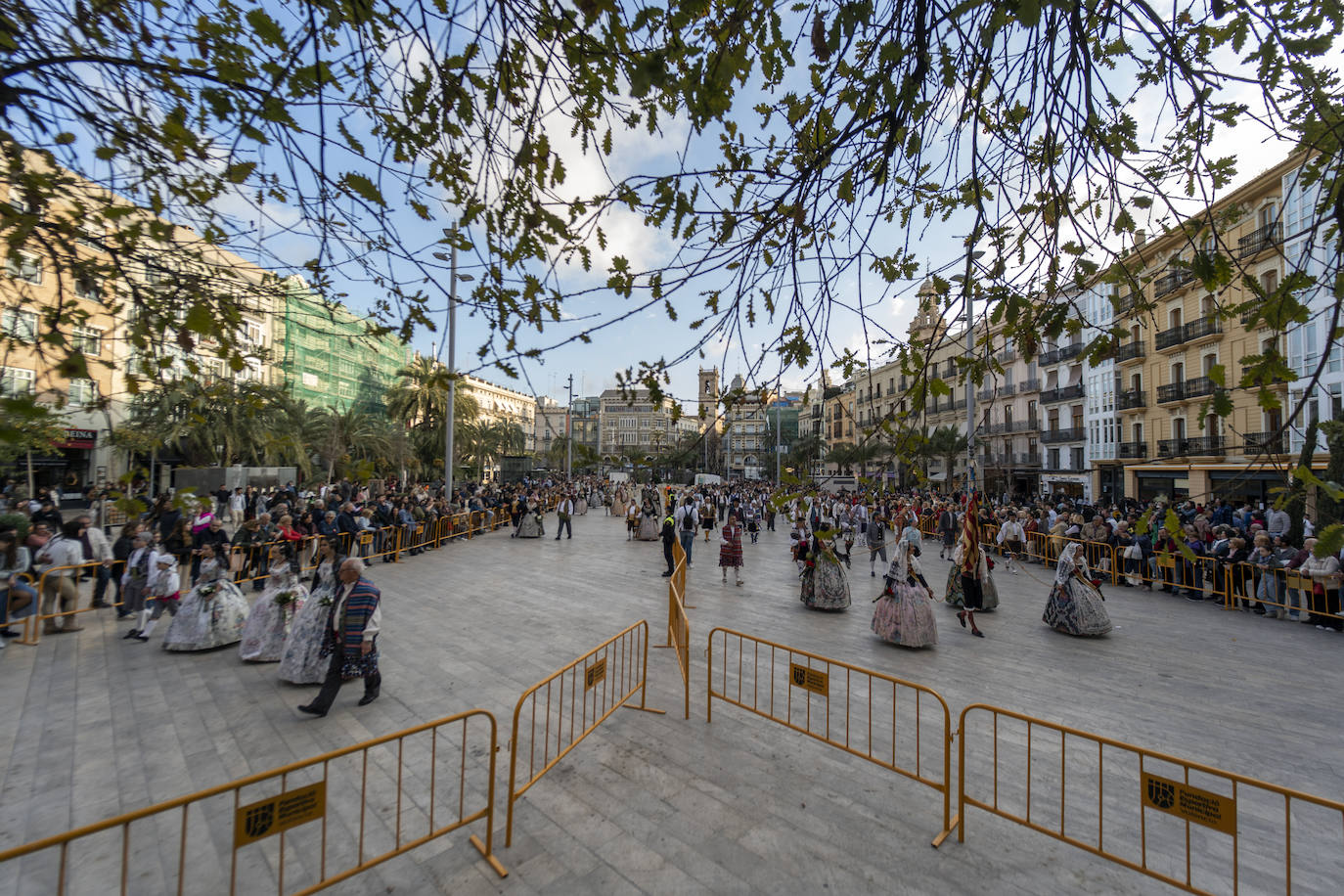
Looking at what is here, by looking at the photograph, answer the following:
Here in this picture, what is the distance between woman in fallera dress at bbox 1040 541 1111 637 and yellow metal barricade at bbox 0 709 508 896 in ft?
27.1

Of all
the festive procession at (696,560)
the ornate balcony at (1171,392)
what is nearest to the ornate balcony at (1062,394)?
the ornate balcony at (1171,392)

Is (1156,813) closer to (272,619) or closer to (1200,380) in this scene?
(272,619)

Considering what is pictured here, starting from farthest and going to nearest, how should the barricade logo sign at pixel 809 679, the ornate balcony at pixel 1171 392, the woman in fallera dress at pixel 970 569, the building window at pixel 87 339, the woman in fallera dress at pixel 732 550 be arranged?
the ornate balcony at pixel 1171 392 < the woman in fallera dress at pixel 732 550 < the woman in fallera dress at pixel 970 569 < the barricade logo sign at pixel 809 679 < the building window at pixel 87 339

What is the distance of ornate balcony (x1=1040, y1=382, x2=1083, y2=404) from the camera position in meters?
31.8

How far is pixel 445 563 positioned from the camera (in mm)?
14070

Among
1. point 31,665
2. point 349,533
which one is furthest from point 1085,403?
point 31,665

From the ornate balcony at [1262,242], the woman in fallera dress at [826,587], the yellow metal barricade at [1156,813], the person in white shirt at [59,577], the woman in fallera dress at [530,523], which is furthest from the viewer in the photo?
the woman in fallera dress at [530,523]

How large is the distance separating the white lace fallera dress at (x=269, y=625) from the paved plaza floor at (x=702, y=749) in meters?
0.32

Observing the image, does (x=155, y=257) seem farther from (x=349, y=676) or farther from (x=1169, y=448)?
(x=1169, y=448)

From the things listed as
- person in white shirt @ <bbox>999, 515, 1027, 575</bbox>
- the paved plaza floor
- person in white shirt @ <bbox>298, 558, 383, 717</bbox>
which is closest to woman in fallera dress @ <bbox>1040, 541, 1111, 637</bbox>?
the paved plaza floor

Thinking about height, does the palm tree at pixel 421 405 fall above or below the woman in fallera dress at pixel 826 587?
above

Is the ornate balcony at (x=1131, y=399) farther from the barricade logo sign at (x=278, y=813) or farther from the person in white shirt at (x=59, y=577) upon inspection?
the person in white shirt at (x=59, y=577)

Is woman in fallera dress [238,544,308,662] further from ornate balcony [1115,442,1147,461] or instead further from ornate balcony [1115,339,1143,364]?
ornate balcony [1115,442,1147,461]

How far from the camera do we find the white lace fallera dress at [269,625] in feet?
22.4
